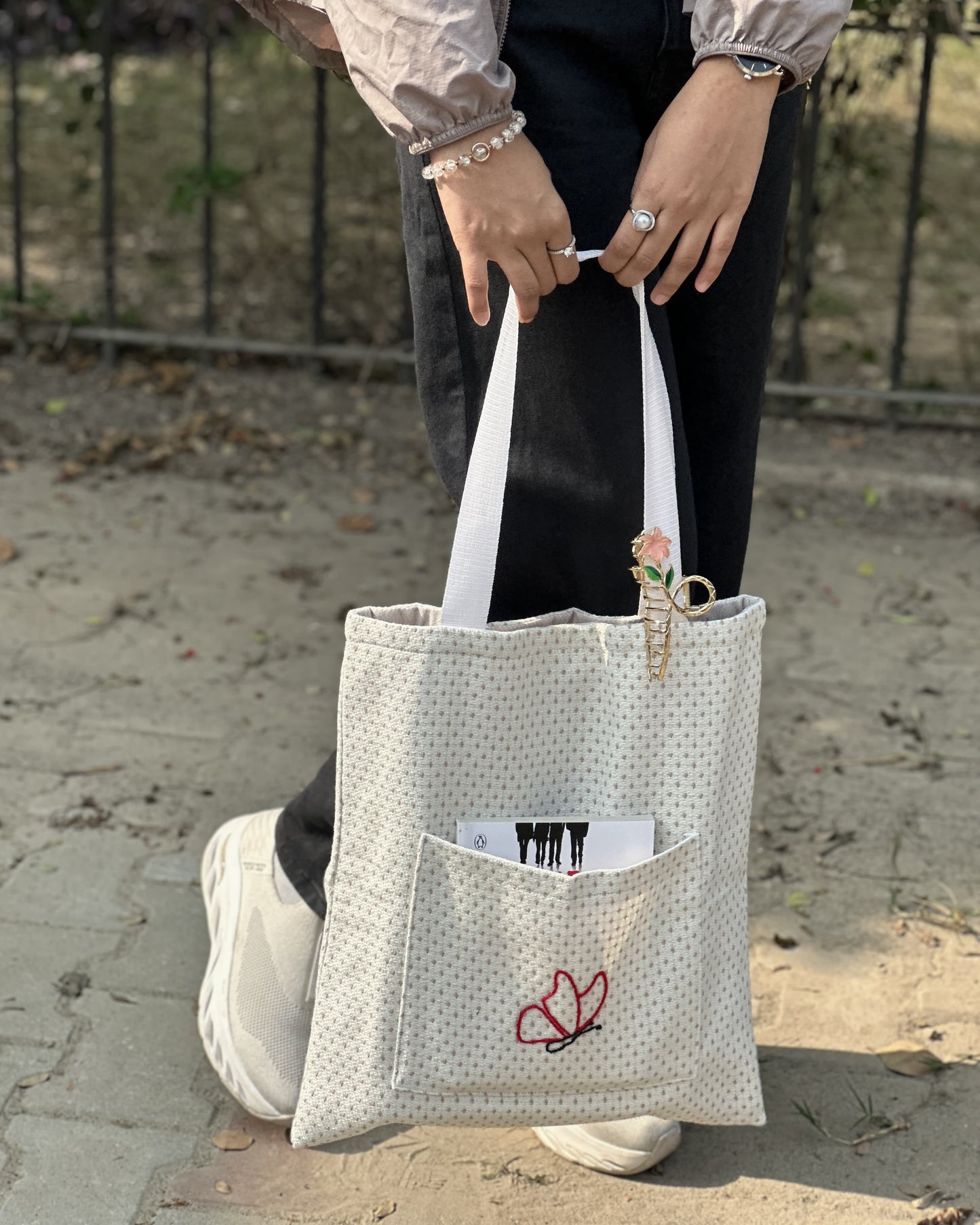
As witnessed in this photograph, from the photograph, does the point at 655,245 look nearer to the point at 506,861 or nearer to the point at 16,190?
the point at 506,861

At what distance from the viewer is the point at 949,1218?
5.56 ft

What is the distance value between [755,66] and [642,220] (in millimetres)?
173

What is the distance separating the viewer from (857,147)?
14.7 ft

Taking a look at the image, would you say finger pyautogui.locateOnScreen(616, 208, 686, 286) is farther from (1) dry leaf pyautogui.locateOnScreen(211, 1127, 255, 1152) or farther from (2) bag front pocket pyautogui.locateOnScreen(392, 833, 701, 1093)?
(1) dry leaf pyautogui.locateOnScreen(211, 1127, 255, 1152)

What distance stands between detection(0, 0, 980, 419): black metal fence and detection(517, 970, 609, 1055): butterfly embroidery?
3.01 metres

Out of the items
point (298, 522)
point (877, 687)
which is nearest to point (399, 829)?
point (877, 687)

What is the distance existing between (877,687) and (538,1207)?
5.23ft

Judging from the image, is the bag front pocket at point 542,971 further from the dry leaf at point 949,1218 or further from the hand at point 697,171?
the hand at point 697,171

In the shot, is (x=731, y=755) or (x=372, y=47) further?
(x=731, y=755)

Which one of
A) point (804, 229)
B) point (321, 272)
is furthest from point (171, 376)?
point (804, 229)

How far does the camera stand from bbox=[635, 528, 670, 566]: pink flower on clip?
1.43 meters

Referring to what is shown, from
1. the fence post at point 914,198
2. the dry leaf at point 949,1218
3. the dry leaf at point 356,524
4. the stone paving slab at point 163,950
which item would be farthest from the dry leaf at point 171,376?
the dry leaf at point 949,1218

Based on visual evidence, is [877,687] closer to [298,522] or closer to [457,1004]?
[298,522]

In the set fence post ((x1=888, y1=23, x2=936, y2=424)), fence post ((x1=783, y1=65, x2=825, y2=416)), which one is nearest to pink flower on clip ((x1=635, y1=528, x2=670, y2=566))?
fence post ((x1=783, y1=65, x2=825, y2=416))
